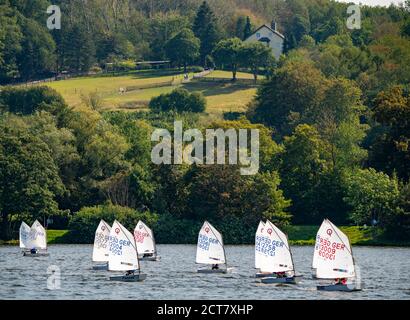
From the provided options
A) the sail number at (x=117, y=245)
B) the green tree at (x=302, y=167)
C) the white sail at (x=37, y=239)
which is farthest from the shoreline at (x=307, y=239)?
the sail number at (x=117, y=245)

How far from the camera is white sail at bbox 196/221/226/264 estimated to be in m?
102

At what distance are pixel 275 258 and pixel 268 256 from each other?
28.9 inches

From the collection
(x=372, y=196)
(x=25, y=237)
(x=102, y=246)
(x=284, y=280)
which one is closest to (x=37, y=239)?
(x=25, y=237)

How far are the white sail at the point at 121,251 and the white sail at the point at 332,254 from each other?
13499mm

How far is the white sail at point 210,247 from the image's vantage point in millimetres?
102375

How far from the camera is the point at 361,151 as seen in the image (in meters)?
156

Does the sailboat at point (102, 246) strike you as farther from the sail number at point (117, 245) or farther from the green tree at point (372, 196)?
the green tree at point (372, 196)

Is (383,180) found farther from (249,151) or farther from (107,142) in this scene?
(107,142)

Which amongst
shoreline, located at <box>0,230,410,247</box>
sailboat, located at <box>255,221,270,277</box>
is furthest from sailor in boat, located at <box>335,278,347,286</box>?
shoreline, located at <box>0,230,410,247</box>

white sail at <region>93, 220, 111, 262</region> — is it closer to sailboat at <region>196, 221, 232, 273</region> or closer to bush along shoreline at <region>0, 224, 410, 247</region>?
sailboat at <region>196, 221, 232, 273</region>

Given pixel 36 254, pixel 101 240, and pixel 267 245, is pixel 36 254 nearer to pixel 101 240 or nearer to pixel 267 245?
pixel 101 240
